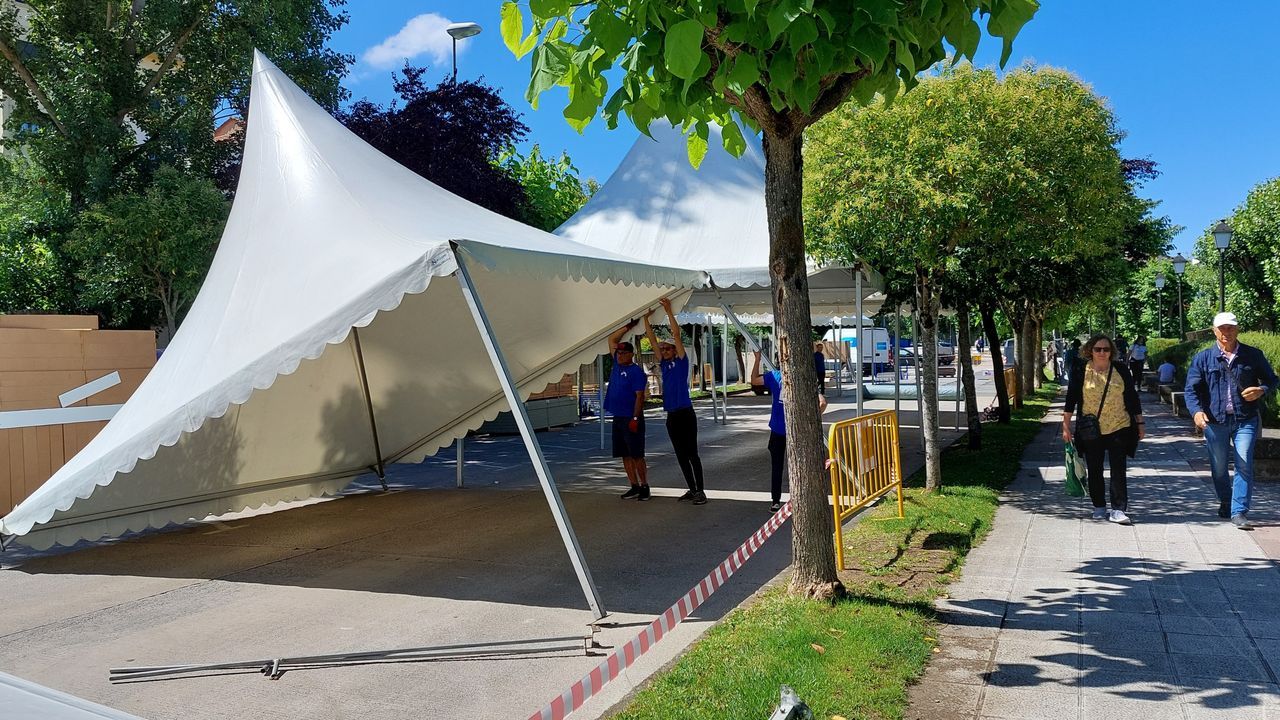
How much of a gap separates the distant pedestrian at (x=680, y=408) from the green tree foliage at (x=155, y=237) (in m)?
6.73

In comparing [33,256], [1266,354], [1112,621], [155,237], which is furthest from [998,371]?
[33,256]

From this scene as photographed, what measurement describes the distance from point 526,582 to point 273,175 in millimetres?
4621

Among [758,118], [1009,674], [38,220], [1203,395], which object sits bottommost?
[1009,674]

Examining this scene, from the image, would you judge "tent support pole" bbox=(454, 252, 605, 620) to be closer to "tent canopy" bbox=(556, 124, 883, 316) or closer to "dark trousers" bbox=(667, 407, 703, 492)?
"dark trousers" bbox=(667, 407, 703, 492)

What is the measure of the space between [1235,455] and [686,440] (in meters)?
5.12

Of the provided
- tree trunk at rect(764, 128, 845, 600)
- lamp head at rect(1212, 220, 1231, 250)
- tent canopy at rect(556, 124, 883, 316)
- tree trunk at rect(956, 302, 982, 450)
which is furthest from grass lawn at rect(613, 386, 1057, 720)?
lamp head at rect(1212, 220, 1231, 250)

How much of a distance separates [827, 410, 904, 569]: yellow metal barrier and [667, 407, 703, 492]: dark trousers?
2.08 metres

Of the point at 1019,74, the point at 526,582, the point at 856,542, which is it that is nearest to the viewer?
the point at 526,582

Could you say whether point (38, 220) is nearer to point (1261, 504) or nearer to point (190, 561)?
point (190, 561)

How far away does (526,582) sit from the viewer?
7078 mm

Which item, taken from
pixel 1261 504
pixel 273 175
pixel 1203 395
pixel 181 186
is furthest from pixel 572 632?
pixel 181 186

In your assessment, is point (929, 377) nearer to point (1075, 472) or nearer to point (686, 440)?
point (1075, 472)

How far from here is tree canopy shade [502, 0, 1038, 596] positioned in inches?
179

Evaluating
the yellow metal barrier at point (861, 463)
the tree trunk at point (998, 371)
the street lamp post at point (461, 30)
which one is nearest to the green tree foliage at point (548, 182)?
the street lamp post at point (461, 30)
